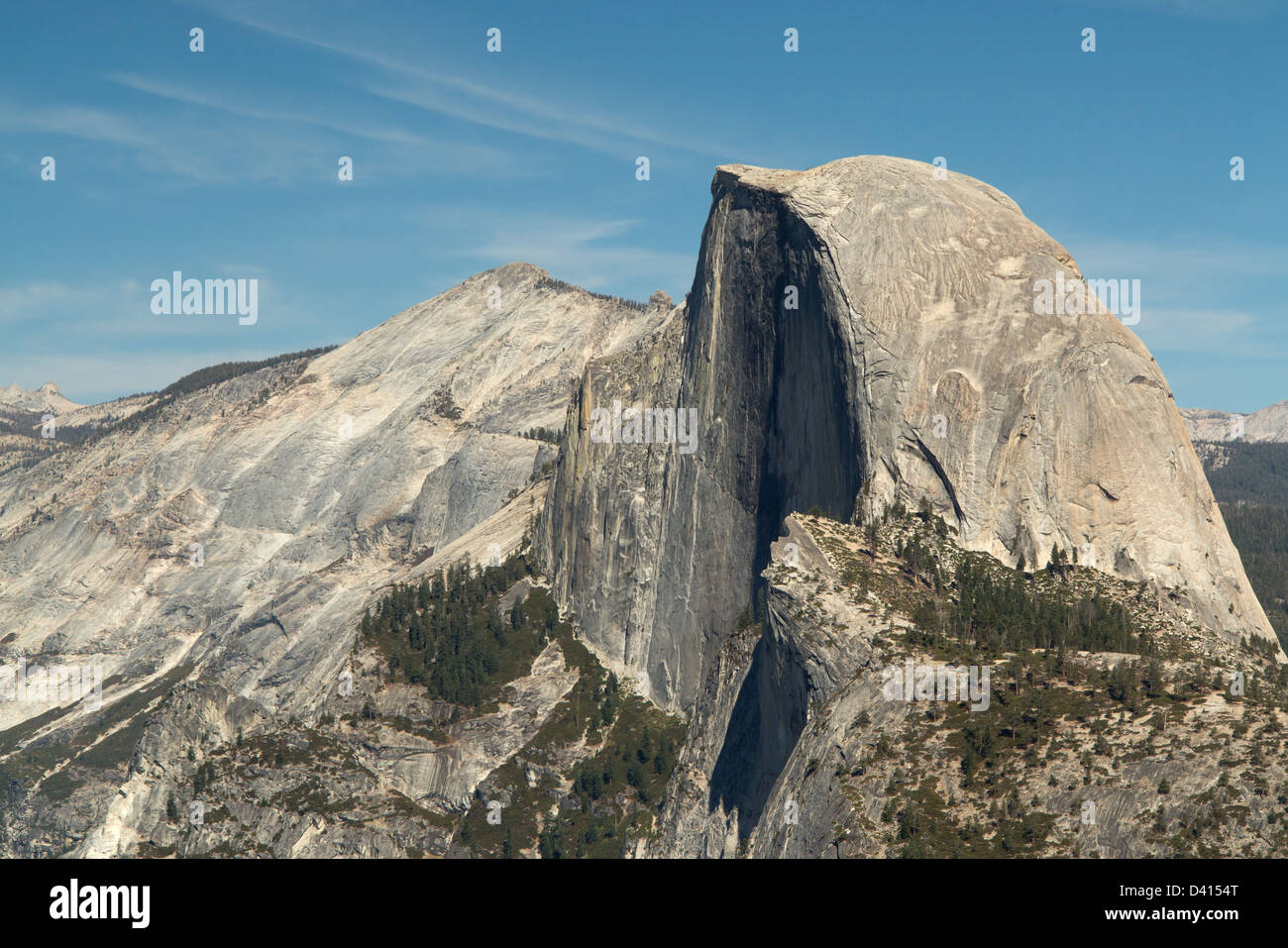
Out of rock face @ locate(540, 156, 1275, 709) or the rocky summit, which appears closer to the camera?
the rocky summit

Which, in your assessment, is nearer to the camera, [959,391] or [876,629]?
[876,629]

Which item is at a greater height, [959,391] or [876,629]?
[959,391]

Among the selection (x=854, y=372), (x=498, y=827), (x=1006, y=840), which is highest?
(x=854, y=372)

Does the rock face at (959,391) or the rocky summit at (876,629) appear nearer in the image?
the rocky summit at (876,629)

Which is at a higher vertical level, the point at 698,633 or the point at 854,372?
the point at 854,372
